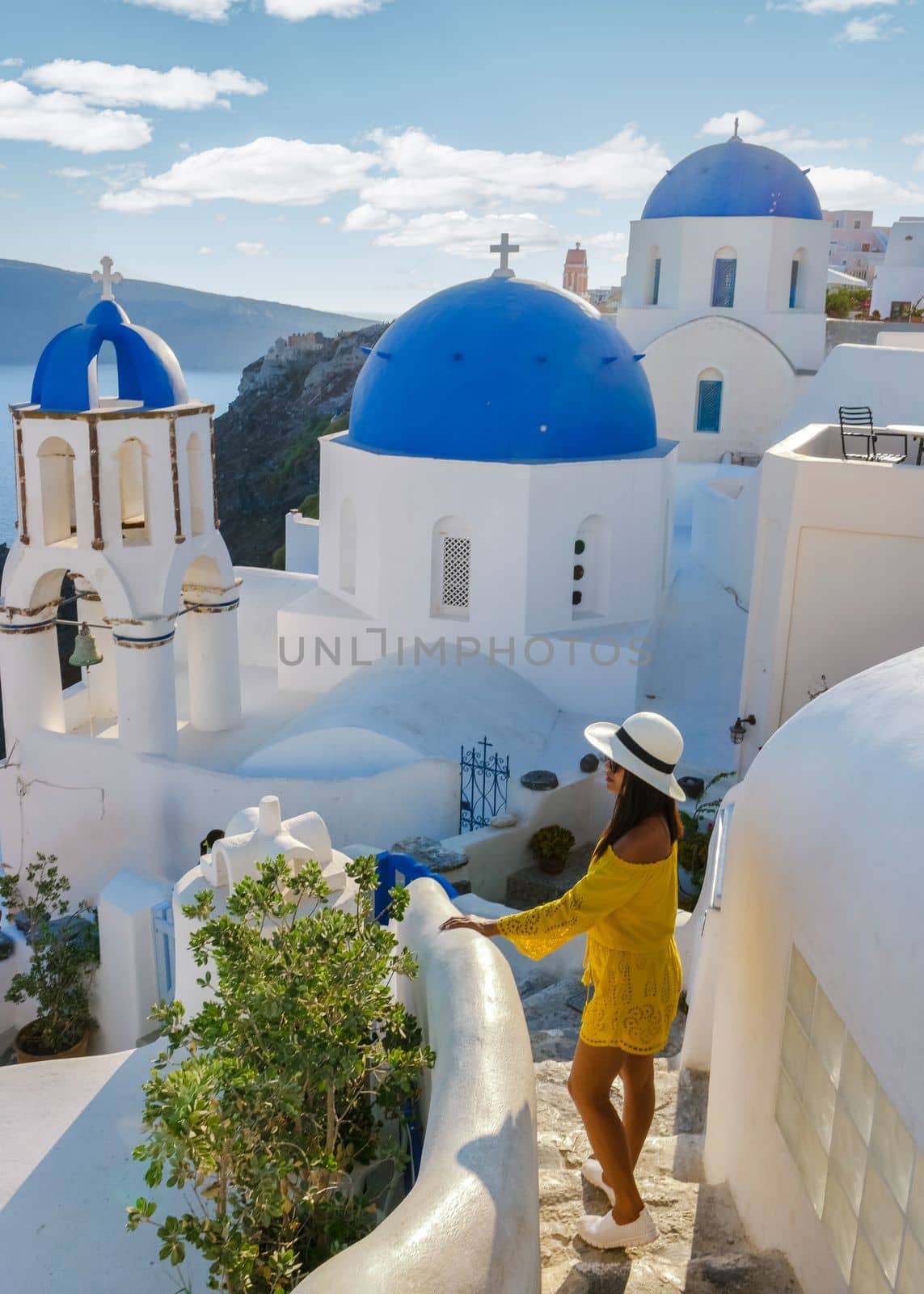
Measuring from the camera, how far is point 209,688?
1301cm

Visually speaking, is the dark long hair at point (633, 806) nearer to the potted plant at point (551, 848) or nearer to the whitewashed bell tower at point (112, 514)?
the potted plant at point (551, 848)

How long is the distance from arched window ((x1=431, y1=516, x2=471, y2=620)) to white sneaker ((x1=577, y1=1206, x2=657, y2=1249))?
34.0 feet

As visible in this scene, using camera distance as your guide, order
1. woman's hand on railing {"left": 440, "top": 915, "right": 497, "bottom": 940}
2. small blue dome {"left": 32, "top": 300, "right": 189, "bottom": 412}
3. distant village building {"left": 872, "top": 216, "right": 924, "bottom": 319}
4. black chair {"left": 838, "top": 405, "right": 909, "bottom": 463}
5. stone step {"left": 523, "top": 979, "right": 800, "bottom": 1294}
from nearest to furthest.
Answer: stone step {"left": 523, "top": 979, "right": 800, "bottom": 1294}
woman's hand on railing {"left": 440, "top": 915, "right": 497, "bottom": 940}
black chair {"left": 838, "top": 405, "right": 909, "bottom": 463}
small blue dome {"left": 32, "top": 300, "right": 189, "bottom": 412}
distant village building {"left": 872, "top": 216, "right": 924, "bottom": 319}

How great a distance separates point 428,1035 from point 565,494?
1010cm

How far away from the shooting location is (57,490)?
11.8 metres

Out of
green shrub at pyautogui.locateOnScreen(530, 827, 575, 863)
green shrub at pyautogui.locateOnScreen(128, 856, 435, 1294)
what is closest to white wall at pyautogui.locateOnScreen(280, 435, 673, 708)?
green shrub at pyautogui.locateOnScreen(530, 827, 575, 863)

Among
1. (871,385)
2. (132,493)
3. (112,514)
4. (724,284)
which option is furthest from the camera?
(724,284)

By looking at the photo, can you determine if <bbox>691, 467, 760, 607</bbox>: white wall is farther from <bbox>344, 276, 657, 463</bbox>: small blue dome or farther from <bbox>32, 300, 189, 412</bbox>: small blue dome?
<bbox>32, 300, 189, 412</bbox>: small blue dome

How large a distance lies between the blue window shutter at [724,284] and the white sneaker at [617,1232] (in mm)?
21320

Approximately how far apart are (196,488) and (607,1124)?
9.70m

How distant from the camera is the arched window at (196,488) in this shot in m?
12.1

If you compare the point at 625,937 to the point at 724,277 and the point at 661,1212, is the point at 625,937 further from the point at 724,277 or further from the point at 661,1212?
the point at 724,277

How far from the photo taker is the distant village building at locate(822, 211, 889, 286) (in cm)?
5822

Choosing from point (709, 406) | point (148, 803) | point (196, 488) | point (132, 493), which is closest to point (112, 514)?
point (196, 488)
